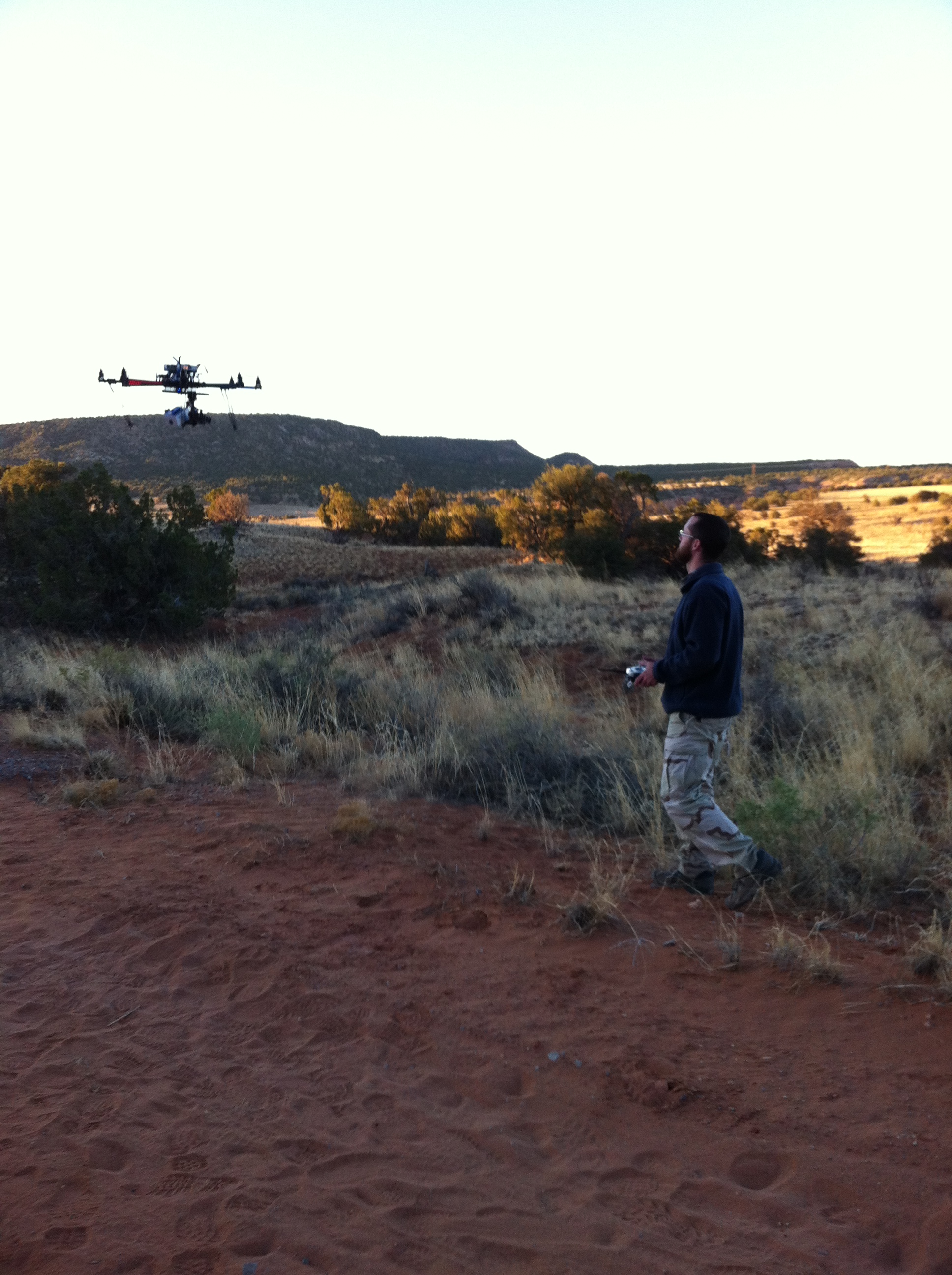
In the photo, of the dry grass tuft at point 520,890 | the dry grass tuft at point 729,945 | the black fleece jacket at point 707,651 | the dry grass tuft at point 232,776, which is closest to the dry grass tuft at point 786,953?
the dry grass tuft at point 729,945

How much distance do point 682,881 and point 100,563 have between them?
16.1 meters

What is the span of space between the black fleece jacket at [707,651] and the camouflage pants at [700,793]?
9cm

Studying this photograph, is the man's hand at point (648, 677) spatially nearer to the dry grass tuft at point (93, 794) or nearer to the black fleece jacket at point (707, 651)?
the black fleece jacket at point (707, 651)

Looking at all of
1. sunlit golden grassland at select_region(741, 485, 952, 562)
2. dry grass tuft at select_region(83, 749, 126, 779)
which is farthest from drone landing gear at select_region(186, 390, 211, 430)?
sunlit golden grassland at select_region(741, 485, 952, 562)

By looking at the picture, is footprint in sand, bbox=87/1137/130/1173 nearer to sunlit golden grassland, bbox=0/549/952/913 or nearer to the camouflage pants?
the camouflage pants

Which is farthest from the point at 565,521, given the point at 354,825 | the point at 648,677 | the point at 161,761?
the point at 648,677

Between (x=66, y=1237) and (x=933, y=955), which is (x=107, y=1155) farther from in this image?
(x=933, y=955)

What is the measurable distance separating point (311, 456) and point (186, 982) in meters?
85.6

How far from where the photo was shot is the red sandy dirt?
8.45ft

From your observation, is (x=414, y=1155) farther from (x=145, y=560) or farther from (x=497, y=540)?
(x=497, y=540)

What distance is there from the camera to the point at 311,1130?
3.08 meters

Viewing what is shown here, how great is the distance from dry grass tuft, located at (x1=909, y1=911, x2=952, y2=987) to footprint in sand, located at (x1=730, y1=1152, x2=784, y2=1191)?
1.29 m

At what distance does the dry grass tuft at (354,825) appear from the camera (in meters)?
5.80

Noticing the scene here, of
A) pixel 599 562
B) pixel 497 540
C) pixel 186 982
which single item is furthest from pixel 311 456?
pixel 186 982
